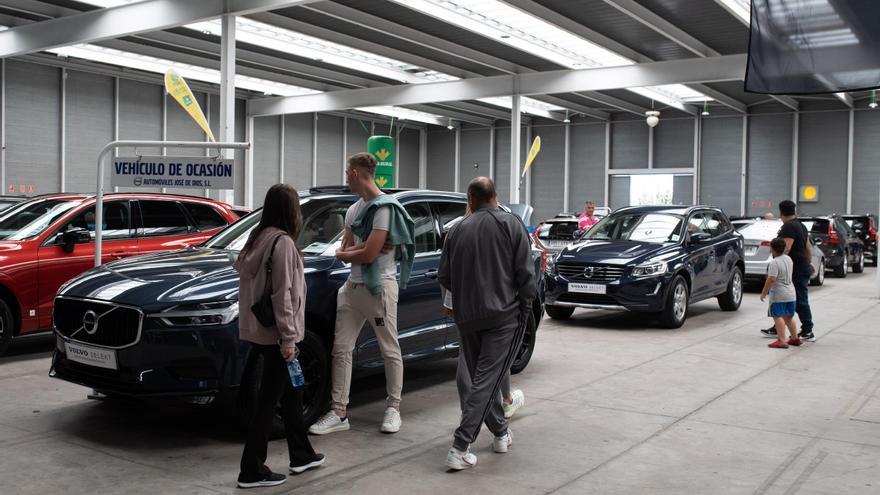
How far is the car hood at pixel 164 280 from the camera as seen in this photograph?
509cm

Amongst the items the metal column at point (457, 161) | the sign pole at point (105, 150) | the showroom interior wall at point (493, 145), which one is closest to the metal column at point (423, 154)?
the showroom interior wall at point (493, 145)

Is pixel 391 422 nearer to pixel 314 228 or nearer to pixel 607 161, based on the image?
pixel 314 228

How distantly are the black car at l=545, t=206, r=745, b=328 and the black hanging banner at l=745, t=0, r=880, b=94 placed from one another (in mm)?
6202

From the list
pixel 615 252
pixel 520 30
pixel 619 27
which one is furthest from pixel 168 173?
pixel 619 27

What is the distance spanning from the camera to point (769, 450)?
5.32 m

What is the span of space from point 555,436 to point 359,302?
5.28ft

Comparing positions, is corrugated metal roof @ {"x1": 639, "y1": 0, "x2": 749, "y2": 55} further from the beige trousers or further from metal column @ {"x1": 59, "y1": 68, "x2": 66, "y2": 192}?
metal column @ {"x1": 59, "y1": 68, "x2": 66, "y2": 192}

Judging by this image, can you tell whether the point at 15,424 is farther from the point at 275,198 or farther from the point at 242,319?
the point at 275,198

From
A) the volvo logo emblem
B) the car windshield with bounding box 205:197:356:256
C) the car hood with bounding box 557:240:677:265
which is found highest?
the car windshield with bounding box 205:197:356:256

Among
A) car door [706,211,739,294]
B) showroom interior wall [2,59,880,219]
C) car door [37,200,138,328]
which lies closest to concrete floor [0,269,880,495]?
car door [37,200,138,328]

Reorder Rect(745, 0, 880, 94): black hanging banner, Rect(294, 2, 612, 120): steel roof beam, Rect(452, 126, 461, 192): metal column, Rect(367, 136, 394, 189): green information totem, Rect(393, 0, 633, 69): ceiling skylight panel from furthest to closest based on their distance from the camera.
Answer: Rect(452, 126, 461, 192): metal column
Rect(294, 2, 612, 120): steel roof beam
Rect(393, 0, 633, 69): ceiling skylight panel
Rect(367, 136, 394, 189): green information totem
Rect(745, 0, 880, 94): black hanging banner

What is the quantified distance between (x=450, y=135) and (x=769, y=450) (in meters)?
33.3

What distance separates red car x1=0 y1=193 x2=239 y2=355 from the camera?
804cm

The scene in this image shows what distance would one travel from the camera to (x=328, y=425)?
5535 mm
